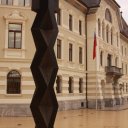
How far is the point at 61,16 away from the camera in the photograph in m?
28.2

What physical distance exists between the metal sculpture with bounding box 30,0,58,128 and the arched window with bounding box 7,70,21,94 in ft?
66.7

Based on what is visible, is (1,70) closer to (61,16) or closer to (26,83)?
(26,83)

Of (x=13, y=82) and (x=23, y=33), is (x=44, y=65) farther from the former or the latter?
(x=23, y=33)

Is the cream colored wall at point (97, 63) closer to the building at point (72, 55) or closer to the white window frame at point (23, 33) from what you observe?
the building at point (72, 55)

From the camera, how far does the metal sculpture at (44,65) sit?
9.53 ft

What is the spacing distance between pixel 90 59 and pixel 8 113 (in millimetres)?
13478

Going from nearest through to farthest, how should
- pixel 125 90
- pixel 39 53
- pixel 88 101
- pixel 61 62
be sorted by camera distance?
pixel 39 53
pixel 61 62
pixel 88 101
pixel 125 90

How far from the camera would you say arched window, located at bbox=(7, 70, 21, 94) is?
2302 centimetres

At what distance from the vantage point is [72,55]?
30500 millimetres

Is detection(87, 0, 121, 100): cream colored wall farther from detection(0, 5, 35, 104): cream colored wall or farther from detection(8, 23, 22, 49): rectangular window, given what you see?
detection(8, 23, 22, 49): rectangular window

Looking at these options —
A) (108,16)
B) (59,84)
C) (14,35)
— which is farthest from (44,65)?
(108,16)

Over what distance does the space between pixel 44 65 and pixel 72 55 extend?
27.5 meters

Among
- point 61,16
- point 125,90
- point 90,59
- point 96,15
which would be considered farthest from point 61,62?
point 125,90

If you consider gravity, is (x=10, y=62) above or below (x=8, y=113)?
Answer: above
